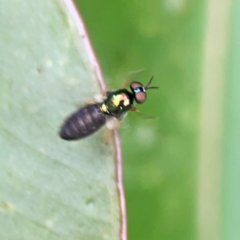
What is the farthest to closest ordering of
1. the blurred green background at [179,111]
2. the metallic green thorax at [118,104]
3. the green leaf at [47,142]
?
1. the metallic green thorax at [118,104]
2. the blurred green background at [179,111]
3. the green leaf at [47,142]

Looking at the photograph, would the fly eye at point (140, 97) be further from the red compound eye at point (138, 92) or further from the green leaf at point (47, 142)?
the green leaf at point (47, 142)

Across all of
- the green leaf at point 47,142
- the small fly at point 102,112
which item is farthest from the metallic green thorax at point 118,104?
the green leaf at point 47,142

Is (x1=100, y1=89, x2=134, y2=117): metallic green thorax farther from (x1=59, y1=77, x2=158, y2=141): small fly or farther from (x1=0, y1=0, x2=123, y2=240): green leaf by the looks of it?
(x1=0, y1=0, x2=123, y2=240): green leaf

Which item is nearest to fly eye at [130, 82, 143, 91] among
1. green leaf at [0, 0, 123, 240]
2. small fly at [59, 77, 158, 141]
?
small fly at [59, 77, 158, 141]

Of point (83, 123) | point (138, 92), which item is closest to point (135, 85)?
point (138, 92)

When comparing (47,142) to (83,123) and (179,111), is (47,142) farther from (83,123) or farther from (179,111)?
(179,111)

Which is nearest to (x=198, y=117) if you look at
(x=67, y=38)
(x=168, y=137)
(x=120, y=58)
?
(x=168, y=137)

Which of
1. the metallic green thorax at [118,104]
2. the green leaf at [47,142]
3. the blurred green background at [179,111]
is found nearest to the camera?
the green leaf at [47,142]
